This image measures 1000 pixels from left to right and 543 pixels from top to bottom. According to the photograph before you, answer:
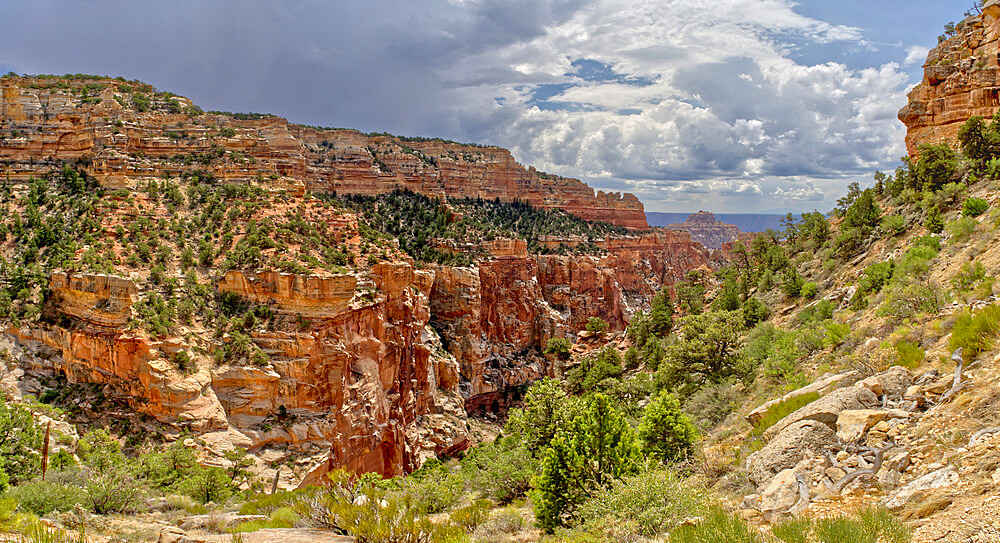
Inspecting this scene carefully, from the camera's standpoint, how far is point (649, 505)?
33.9ft

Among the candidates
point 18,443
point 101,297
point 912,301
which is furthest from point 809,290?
point 101,297

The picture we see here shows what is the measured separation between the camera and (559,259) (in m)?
68.2

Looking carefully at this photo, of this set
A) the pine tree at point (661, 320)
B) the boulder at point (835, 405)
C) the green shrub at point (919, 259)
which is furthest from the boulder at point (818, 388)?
the pine tree at point (661, 320)

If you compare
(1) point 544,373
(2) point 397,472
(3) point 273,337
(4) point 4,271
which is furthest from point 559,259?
(4) point 4,271

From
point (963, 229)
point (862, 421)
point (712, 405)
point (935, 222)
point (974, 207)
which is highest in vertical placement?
point (974, 207)

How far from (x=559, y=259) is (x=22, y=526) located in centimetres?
6081

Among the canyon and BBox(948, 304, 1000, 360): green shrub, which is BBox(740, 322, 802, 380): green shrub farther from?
the canyon

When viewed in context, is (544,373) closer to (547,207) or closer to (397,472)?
(397,472)

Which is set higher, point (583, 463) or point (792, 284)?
point (792, 284)

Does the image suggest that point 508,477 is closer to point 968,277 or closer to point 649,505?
point 649,505

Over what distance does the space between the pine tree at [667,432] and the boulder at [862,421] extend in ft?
20.2

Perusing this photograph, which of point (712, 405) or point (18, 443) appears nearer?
point (18, 443)

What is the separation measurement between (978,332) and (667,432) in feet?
28.0

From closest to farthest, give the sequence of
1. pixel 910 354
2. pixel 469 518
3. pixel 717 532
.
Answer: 1. pixel 717 532
2. pixel 910 354
3. pixel 469 518
